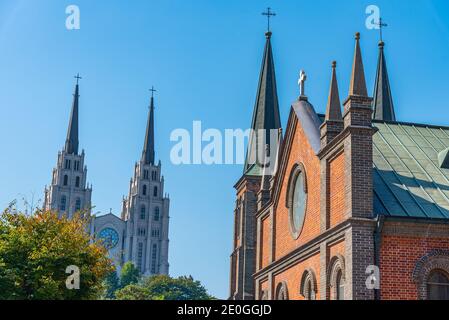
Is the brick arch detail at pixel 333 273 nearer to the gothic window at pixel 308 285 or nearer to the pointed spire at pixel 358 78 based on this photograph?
the gothic window at pixel 308 285

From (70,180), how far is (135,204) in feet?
57.1

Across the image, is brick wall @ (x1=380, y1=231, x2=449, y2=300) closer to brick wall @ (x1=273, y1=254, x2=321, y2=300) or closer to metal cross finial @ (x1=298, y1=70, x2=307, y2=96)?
brick wall @ (x1=273, y1=254, x2=321, y2=300)

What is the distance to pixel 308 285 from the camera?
24219mm

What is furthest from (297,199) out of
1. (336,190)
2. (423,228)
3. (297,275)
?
(423,228)

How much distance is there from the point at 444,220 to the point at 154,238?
159m

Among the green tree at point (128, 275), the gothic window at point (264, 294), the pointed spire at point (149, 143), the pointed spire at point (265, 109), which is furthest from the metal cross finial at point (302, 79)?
the pointed spire at point (149, 143)

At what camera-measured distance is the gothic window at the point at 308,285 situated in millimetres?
23250

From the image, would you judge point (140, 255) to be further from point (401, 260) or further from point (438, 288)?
point (438, 288)

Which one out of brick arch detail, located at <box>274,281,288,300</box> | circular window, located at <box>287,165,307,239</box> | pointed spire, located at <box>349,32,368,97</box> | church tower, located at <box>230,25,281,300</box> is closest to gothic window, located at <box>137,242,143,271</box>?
church tower, located at <box>230,25,281,300</box>

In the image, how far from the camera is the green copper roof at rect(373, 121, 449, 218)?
21.1 metres

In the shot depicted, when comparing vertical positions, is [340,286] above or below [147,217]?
below

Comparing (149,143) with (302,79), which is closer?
(302,79)

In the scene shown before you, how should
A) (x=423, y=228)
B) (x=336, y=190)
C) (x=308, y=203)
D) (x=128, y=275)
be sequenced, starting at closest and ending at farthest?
(x=423, y=228)
(x=336, y=190)
(x=308, y=203)
(x=128, y=275)

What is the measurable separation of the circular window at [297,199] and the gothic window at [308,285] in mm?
2008
